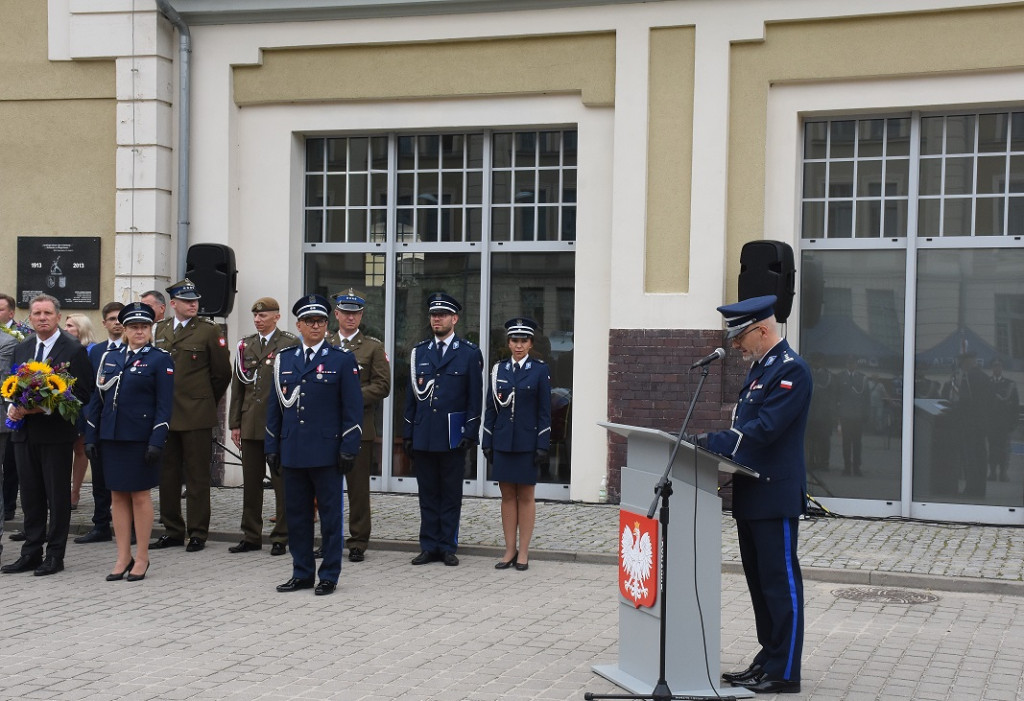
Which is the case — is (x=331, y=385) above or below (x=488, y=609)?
above

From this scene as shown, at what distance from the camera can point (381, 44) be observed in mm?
13594

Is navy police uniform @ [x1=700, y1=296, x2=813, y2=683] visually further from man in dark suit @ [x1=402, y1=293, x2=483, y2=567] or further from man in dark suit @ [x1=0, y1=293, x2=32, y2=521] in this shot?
man in dark suit @ [x1=0, y1=293, x2=32, y2=521]

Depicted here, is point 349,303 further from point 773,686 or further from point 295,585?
point 773,686

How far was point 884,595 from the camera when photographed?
8883 mm

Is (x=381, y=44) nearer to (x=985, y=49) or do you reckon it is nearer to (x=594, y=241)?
(x=594, y=241)

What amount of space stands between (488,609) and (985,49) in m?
7.10

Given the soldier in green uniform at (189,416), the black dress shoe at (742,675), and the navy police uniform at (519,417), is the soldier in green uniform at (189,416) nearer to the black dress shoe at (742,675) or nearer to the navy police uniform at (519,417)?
the navy police uniform at (519,417)

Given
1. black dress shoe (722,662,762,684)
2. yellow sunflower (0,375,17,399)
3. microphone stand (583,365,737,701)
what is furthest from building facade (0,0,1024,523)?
microphone stand (583,365,737,701)

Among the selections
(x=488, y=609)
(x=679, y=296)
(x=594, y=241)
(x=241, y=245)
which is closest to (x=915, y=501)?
(x=679, y=296)

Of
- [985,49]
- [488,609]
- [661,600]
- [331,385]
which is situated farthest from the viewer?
[985,49]

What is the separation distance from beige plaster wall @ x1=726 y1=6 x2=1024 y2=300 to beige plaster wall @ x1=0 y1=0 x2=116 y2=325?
6.75 meters

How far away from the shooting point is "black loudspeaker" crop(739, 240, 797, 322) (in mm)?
11602

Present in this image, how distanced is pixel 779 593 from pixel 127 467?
Answer: 4.89 metres

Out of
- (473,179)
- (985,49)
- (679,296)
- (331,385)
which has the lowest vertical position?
(331,385)
